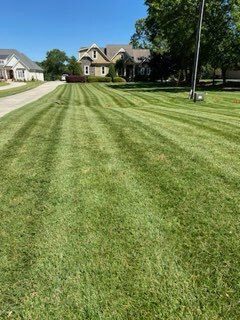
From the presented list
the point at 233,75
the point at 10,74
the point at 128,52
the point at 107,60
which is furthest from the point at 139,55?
the point at 10,74

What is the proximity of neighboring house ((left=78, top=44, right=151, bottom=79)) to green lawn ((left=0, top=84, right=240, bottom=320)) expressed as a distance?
6498 centimetres

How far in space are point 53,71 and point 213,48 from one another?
94827mm

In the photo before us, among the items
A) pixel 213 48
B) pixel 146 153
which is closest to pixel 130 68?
pixel 213 48

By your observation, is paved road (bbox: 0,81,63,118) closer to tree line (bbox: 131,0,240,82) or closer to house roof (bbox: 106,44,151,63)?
tree line (bbox: 131,0,240,82)

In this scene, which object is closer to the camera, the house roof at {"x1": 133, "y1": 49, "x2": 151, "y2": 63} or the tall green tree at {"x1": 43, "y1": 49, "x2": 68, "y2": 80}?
the house roof at {"x1": 133, "y1": 49, "x2": 151, "y2": 63}

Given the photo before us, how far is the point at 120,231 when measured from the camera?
4.44 m

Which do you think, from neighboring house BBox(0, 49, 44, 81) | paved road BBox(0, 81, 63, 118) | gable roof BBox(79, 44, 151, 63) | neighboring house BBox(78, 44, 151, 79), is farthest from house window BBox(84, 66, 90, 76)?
paved road BBox(0, 81, 63, 118)

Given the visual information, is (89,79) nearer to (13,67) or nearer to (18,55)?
(13,67)

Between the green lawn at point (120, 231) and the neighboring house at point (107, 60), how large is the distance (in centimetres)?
6498

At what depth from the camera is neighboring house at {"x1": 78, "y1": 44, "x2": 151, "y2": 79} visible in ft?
232

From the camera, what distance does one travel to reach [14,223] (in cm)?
463

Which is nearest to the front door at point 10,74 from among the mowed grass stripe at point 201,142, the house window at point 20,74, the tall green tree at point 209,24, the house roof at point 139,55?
the house window at point 20,74

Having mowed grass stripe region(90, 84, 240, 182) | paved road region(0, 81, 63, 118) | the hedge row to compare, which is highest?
mowed grass stripe region(90, 84, 240, 182)

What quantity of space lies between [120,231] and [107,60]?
70.7 meters
